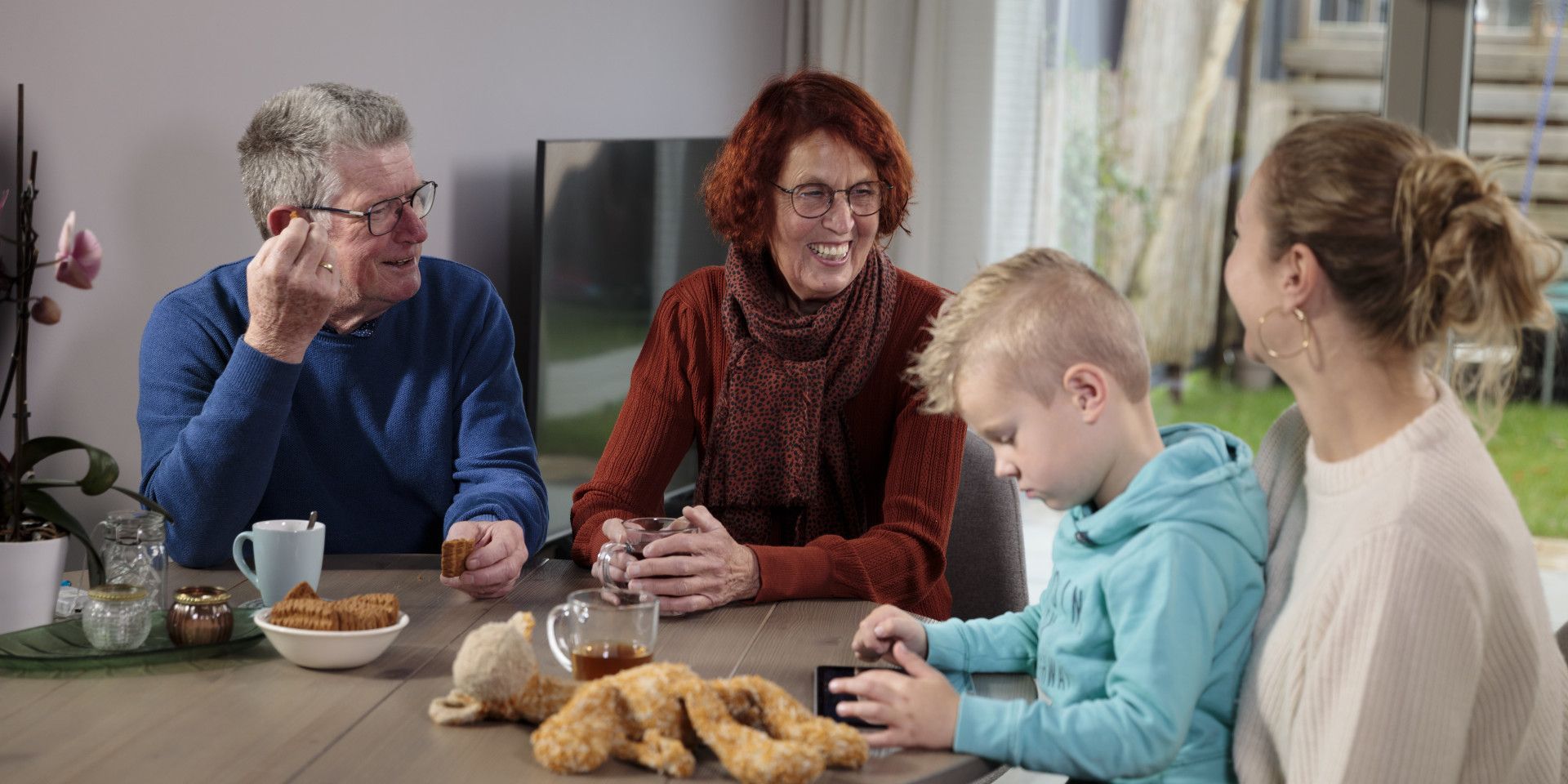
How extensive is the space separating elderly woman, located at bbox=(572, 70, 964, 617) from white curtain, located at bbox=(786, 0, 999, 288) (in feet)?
7.64

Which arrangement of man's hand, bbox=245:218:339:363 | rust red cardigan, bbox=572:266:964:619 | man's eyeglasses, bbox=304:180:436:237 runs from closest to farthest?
man's hand, bbox=245:218:339:363 → rust red cardigan, bbox=572:266:964:619 → man's eyeglasses, bbox=304:180:436:237

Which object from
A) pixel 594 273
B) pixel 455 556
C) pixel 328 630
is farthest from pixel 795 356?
pixel 594 273

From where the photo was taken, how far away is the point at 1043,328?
132 centimetres

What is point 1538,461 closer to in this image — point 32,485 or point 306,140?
Answer: point 306,140

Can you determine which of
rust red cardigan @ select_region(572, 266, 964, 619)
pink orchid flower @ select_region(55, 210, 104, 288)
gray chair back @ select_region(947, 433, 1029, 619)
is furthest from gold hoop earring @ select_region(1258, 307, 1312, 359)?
pink orchid flower @ select_region(55, 210, 104, 288)

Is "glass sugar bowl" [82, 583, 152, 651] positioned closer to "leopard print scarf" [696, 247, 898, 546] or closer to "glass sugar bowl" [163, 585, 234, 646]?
"glass sugar bowl" [163, 585, 234, 646]

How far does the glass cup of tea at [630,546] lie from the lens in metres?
1.59

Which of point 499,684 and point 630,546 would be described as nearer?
point 499,684

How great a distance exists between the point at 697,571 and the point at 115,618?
1.94 feet

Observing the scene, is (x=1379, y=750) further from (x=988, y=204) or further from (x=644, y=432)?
(x=988, y=204)

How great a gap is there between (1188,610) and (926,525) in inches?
27.1

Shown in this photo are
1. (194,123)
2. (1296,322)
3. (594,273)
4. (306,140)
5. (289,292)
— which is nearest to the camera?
(1296,322)

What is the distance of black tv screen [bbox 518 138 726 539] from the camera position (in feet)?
10.1

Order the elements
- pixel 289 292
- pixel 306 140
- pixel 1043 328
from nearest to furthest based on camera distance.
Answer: pixel 1043 328
pixel 289 292
pixel 306 140
